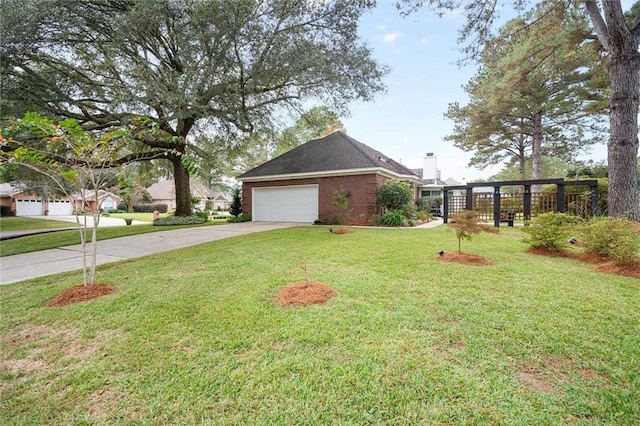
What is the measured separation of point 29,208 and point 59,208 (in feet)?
8.46

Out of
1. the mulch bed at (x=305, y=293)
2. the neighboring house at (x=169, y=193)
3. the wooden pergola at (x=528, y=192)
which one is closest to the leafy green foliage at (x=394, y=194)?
the wooden pergola at (x=528, y=192)

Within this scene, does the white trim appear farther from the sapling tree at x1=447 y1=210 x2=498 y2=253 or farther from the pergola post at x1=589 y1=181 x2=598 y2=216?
the pergola post at x1=589 y1=181 x2=598 y2=216

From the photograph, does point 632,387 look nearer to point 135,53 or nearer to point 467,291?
point 467,291

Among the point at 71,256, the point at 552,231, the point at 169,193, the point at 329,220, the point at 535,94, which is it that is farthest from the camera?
the point at 169,193

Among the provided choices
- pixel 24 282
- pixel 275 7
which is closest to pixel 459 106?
pixel 275 7

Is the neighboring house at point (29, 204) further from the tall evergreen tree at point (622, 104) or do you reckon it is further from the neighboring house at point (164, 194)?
the tall evergreen tree at point (622, 104)

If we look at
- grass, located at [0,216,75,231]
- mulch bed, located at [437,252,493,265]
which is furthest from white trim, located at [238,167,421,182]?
grass, located at [0,216,75,231]

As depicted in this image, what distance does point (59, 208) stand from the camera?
31781mm

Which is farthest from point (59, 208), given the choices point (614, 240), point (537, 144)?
point (537, 144)

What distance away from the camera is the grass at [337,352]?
5.92 ft

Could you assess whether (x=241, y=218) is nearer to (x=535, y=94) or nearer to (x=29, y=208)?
(x=535, y=94)

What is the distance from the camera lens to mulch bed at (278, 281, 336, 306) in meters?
3.44

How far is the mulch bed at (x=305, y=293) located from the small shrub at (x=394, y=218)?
323 inches

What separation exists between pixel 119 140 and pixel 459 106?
20912 mm
